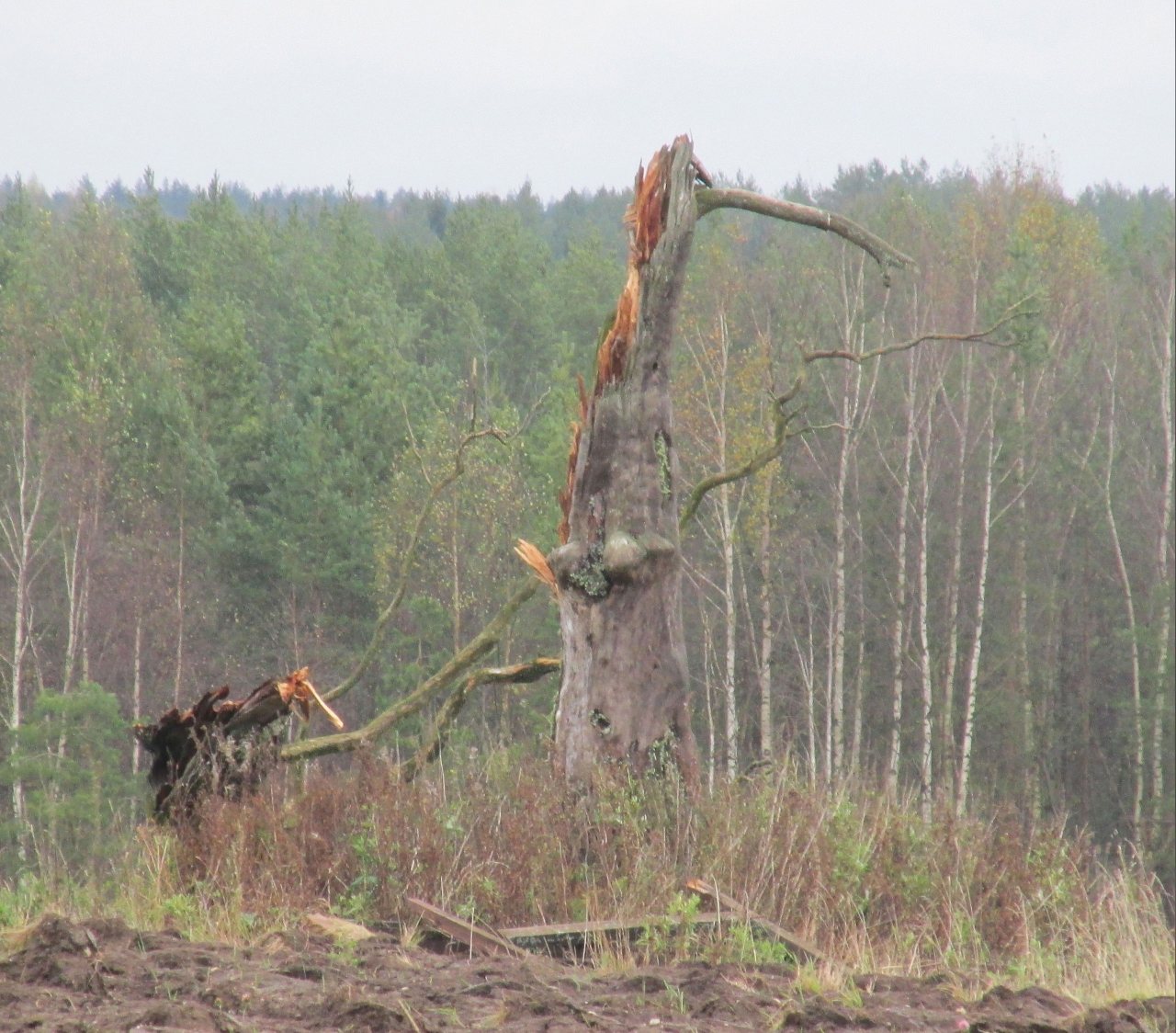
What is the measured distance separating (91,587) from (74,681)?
6.57ft

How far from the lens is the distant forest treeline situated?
98.4 ft

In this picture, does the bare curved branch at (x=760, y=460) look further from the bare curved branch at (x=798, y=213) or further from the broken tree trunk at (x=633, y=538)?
the bare curved branch at (x=798, y=213)

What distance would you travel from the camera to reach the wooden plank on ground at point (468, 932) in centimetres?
555

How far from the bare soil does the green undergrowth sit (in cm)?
60

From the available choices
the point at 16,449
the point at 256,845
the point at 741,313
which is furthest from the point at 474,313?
the point at 256,845

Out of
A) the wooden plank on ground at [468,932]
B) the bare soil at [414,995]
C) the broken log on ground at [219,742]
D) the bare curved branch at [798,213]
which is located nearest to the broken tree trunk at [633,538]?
the bare curved branch at [798,213]

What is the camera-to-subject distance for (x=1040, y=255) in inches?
1316

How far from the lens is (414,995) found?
4453 mm

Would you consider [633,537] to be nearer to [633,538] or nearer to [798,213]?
[633,538]

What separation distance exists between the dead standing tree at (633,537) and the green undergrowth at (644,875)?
45 centimetres

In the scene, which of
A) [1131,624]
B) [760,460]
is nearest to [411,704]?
[760,460]

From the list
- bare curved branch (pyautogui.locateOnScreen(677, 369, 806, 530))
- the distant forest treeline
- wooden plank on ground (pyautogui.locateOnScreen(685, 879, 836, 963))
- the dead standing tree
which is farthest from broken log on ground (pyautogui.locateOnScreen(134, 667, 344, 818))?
the distant forest treeline

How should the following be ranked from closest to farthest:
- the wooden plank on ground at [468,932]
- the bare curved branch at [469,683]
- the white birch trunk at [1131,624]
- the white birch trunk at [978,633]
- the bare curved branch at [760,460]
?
1. the wooden plank on ground at [468,932]
2. the bare curved branch at [469,683]
3. the bare curved branch at [760,460]
4. the white birch trunk at [978,633]
5. the white birch trunk at [1131,624]

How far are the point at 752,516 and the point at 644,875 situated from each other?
2363 centimetres
